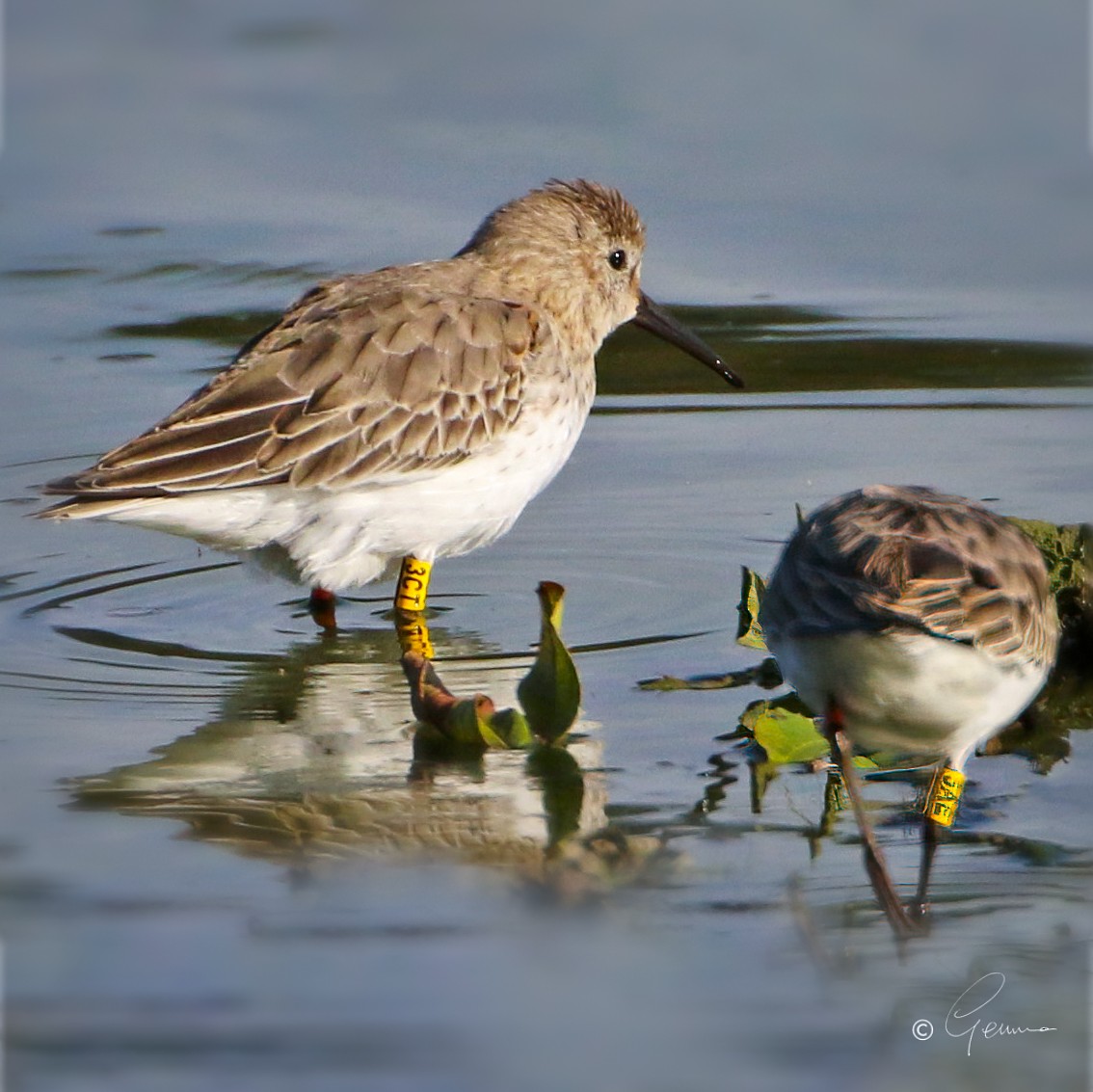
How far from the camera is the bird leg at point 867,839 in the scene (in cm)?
461

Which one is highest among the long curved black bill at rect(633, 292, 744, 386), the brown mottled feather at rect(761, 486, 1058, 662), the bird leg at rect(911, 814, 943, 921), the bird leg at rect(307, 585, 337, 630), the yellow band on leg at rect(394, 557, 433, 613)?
the long curved black bill at rect(633, 292, 744, 386)

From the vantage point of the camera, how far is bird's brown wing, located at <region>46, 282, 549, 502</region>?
21.5 ft

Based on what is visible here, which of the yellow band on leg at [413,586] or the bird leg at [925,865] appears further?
the yellow band on leg at [413,586]

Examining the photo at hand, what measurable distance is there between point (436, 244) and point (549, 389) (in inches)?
126

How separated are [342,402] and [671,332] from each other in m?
2.14

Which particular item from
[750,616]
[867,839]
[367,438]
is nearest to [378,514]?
[367,438]

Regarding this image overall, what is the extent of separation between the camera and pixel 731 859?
4.95 m

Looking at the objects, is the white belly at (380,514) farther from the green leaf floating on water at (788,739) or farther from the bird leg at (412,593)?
the green leaf floating on water at (788,739)

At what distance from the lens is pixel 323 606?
7172 millimetres

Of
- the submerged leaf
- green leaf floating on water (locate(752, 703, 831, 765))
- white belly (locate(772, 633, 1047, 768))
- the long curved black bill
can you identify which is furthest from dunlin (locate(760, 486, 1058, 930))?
the long curved black bill

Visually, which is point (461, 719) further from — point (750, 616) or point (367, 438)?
point (367, 438)

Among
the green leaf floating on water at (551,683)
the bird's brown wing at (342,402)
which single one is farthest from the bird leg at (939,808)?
the bird's brown wing at (342,402)

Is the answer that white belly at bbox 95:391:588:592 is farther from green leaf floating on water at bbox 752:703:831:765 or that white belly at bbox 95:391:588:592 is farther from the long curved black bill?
green leaf floating on water at bbox 752:703:831:765

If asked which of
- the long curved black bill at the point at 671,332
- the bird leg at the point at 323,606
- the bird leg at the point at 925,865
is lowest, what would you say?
the bird leg at the point at 925,865
